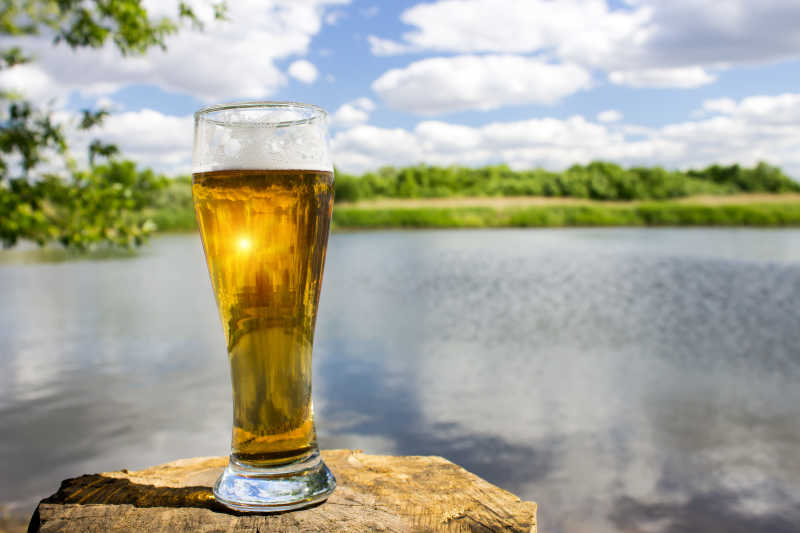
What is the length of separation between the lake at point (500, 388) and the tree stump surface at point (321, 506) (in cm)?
279

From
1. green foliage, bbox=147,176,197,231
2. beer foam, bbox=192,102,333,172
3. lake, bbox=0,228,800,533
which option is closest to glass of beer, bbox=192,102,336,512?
beer foam, bbox=192,102,333,172

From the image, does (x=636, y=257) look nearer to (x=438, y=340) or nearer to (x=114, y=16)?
(x=438, y=340)

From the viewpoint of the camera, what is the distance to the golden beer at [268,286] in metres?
1.43

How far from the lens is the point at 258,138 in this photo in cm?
144

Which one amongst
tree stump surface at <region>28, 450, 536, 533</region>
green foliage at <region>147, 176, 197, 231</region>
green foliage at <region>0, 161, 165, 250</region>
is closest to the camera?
tree stump surface at <region>28, 450, 536, 533</region>

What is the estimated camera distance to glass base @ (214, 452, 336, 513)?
4.83 ft

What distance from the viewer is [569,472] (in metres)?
5.10

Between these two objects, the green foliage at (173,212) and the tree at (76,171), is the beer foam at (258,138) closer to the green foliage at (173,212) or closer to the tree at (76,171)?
the tree at (76,171)

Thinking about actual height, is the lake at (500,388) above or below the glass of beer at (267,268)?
below

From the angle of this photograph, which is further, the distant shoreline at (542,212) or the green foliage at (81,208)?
the distant shoreline at (542,212)

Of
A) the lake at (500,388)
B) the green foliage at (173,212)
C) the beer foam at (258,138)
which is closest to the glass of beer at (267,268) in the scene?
the beer foam at (258,138)

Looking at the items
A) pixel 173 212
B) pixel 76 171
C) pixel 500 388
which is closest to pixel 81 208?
pixel 76 171

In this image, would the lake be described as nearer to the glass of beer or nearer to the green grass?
the glass of beer

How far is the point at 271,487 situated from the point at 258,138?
80 centimetres
